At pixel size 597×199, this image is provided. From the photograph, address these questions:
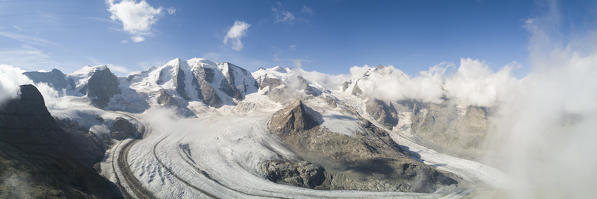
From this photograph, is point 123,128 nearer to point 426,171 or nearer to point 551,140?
point 426,171

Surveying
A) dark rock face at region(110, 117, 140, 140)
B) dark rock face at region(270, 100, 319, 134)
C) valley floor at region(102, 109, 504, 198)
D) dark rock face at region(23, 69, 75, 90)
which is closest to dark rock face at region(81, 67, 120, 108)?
dark rock face at region(23, 69, 75, 90)

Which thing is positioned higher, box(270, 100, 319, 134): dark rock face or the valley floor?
box(270, 100, 319, 134): dark rock face

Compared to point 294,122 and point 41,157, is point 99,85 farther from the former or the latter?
point 41,157

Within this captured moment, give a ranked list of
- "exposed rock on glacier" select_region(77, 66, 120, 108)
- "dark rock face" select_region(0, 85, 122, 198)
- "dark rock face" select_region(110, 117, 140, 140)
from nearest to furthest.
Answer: "dark rock face" select_region(0, 85, 122, 198)
"dark rock face" select_region(110, 117, 140, 140)
"exposed rock on glacier" select_region(77, 66, 120, 108)

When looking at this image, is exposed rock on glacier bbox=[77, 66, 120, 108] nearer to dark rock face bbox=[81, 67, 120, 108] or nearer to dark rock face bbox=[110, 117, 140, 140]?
Answer: dark rock face bbox=[81, 67, 120, 108]

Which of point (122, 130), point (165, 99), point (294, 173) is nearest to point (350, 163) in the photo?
point (294, 173)

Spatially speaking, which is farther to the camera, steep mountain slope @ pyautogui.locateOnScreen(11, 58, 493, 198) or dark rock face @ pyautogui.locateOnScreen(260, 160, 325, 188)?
dark rock face @ pyautogui.locateOnScreen(260, 160, 325, 188)
